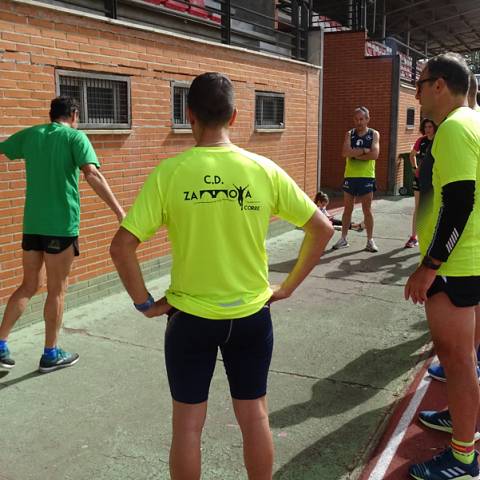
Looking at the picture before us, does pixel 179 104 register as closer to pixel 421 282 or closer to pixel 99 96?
pixel 99 96

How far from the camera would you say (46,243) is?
4125 mm

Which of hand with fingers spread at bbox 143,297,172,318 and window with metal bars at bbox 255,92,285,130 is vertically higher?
window with metal bars at bbox 255,92,285,130

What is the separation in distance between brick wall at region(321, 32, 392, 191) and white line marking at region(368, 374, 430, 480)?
12.3m

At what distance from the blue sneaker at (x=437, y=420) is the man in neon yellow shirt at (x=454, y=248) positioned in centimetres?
50

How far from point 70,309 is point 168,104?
2757 mm

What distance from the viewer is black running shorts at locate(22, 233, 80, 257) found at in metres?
4.11

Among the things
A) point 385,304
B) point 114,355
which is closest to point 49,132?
point 114,355

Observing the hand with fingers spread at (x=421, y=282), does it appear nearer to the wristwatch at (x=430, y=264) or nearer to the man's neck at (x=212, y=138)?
the wristwatch at (x=430, y=264)

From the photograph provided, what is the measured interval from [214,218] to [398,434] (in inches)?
82.0

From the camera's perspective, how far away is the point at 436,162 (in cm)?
262

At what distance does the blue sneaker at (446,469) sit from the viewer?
2.90 meters

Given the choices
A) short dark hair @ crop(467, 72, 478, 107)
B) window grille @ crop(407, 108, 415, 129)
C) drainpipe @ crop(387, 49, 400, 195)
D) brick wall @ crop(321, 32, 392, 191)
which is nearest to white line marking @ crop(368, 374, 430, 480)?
short dark hair @ crop(467, 72, 478, 107)

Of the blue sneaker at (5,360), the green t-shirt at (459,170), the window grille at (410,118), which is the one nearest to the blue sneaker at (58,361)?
the blue sneaker at (5,360)

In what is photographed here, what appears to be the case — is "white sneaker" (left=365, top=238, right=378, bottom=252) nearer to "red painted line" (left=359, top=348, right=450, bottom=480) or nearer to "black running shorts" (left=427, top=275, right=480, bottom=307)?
"red painted line" (left=359, top=348, right=450, bottom=480)
